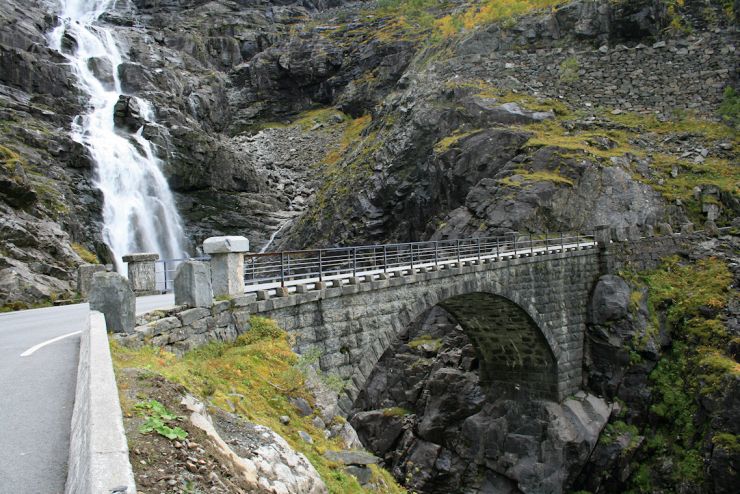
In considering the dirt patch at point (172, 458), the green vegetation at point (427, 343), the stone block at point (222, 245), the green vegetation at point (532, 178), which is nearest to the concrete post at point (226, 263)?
the stone block at point (222, 245)

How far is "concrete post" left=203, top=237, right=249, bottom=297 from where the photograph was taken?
1080 cm

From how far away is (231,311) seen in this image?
1066 cm

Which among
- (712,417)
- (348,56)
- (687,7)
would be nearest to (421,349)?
(712,417)

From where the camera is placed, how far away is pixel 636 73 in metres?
35.9

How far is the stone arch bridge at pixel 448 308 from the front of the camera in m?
10.9

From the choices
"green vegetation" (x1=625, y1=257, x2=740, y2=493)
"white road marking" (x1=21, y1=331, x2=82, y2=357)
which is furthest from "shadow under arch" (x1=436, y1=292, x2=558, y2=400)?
"white road marking" (x1=21, y1=331, x2=82, y2=357)

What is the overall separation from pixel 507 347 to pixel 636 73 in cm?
2324

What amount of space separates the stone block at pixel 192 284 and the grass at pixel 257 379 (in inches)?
36.0

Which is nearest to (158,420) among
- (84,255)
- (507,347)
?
(507,347)

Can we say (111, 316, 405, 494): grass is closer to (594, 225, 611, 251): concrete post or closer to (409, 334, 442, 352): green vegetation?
(409, 334, 442, 352): green vegetation

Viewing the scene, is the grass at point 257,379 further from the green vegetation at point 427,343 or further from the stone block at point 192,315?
the green vegetation at point 427,343

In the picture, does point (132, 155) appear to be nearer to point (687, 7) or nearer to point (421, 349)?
point (421, 349)

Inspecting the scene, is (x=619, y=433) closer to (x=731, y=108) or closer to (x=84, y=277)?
(x=84, y=277)

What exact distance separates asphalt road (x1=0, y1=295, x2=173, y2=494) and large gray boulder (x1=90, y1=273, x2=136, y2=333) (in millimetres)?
811
